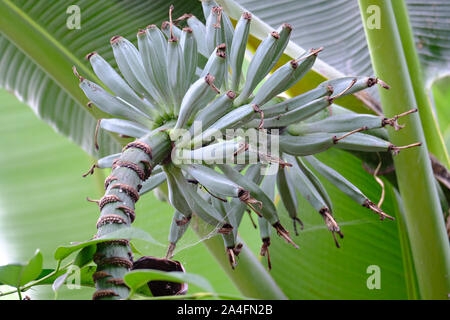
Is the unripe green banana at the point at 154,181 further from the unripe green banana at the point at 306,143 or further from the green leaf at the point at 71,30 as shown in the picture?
the green leaf at the point at 71,30

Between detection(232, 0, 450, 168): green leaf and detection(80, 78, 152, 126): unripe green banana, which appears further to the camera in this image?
detection(232, 0, 450, 168): green leaf

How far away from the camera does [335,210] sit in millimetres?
1043

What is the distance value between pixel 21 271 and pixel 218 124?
9.2 inches

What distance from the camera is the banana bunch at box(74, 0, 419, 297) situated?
455 millimetres

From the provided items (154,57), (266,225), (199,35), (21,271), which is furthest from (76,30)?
(21,271)

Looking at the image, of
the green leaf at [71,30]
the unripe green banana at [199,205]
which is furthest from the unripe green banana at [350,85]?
the green leaf at [71,30]

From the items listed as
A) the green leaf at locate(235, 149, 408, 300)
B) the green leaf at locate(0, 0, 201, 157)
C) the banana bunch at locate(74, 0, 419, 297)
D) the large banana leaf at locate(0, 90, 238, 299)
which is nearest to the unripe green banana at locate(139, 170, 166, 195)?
the banana bunch at locate(74, 0, 419, 297)

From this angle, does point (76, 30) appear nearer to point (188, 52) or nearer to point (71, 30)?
point (71, 30)

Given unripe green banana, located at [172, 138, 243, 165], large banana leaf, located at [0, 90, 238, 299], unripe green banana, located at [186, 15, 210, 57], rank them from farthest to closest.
A: large banana leaf, located at [0, 90, 238, 299]
unripe green banana, located at [186, 15, 210, 57]
unripe green banana, located at [172, 138, 243, 165]

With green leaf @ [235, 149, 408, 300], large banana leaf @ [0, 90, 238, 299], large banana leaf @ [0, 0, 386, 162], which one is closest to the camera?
large banana leaf @ [0, 0, 386, 162]

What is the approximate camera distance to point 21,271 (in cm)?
34

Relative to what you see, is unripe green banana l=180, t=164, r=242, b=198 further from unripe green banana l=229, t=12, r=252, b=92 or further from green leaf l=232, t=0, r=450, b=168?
green leaf l=232, t=0, r=450, b=168

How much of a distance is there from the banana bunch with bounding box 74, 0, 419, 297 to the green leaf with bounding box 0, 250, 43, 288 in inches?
3.4
